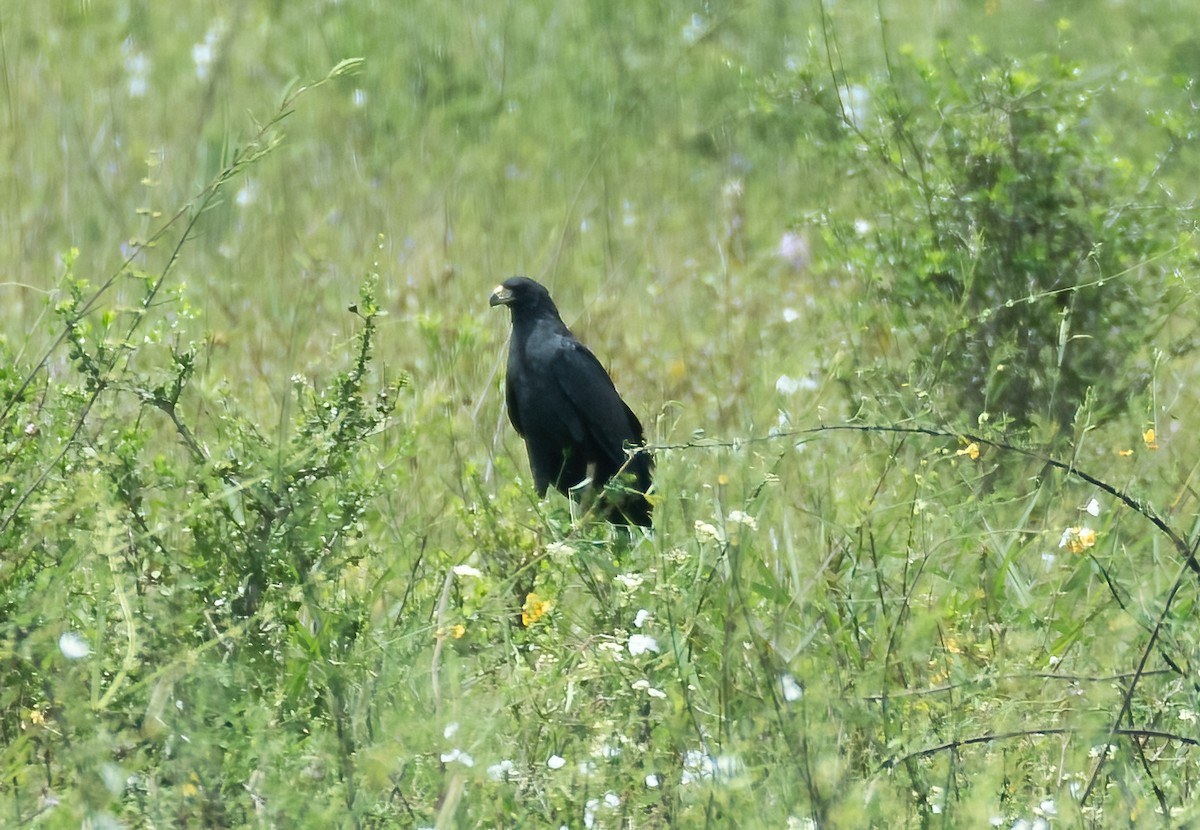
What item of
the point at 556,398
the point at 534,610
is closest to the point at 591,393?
the point at 556,398

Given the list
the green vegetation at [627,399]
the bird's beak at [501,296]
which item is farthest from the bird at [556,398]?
the green vegetation at [627,399]

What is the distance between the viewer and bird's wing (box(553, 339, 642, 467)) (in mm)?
4480

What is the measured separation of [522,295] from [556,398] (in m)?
0.36

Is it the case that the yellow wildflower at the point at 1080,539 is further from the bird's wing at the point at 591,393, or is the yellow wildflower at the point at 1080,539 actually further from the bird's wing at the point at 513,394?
the bird's wing at the point at 513,394

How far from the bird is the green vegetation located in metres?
0.19

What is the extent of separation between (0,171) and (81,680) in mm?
3382

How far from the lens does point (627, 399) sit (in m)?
4.85

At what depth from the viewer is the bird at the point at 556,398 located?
449 centimetres

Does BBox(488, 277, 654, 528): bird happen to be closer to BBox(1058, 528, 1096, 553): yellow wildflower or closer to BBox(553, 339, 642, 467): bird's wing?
BBox(553, 339, 642, 467): bird's wing

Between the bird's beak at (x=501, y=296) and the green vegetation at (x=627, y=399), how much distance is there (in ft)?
0.93

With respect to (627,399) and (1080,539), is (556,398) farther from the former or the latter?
(1080,539)

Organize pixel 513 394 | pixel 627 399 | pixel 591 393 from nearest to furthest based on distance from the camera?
Answer: pixel 591 393 → pixel 513 394 → pixel 627 399

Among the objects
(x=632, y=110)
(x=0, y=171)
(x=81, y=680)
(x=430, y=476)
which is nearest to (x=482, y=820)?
(x=81, y=680)

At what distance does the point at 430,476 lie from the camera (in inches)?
143
